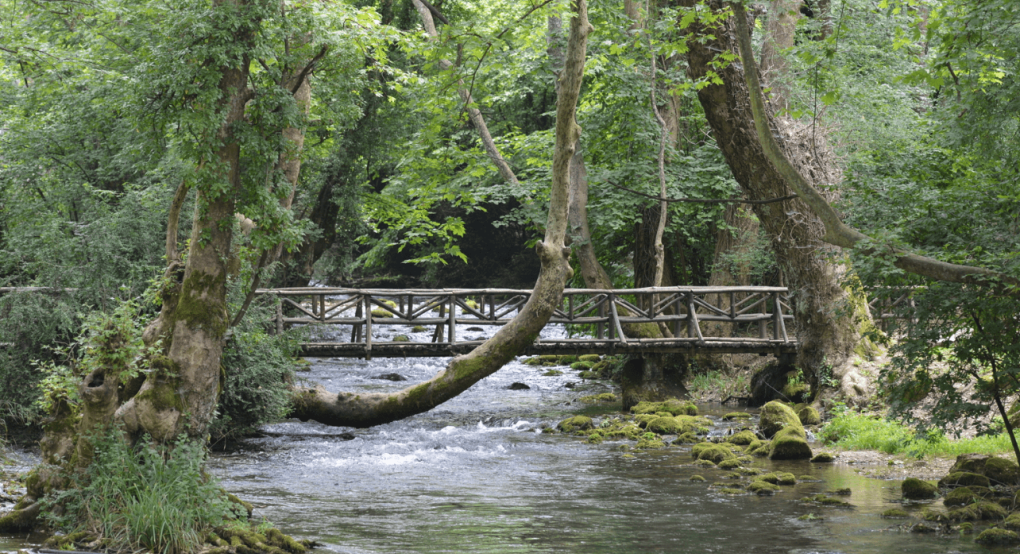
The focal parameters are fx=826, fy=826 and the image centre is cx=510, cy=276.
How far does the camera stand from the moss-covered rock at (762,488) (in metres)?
8.16

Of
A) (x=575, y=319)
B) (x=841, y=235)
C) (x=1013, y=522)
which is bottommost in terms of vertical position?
(x=1013, y=522)

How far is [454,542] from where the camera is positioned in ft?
21.4

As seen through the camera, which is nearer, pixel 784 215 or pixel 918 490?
pixel 918 490

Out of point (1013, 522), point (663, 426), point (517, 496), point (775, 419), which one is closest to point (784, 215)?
point (775, 419)

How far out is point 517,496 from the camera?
8406 millimetres

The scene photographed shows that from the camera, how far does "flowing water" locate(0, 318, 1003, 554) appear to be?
6.48m

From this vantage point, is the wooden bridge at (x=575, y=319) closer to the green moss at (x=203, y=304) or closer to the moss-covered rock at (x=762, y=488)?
the moss-covered rock at (x=762, y=488)

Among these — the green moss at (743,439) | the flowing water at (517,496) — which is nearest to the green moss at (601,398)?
the flowing water at (517,496)

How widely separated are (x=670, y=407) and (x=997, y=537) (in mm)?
7414

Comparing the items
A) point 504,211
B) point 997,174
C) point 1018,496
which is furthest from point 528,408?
point 504,211

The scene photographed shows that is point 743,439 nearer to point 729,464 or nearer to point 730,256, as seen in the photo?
point 729,464

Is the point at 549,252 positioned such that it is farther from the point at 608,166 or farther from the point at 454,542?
the point at 608,166

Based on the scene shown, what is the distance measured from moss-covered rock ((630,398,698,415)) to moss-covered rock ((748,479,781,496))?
4.87m

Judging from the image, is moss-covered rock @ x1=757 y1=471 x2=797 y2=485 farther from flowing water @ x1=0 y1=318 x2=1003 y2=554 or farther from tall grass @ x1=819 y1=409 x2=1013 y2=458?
tall grass @ x1=819 y1=409 x2=1013 y2=458
